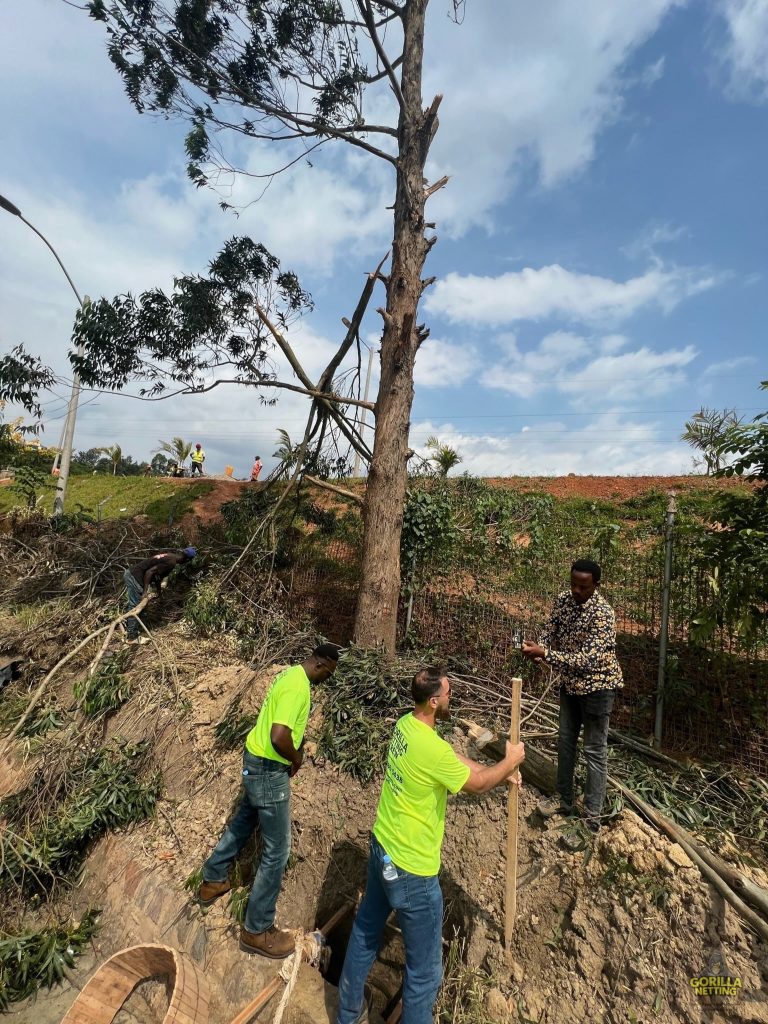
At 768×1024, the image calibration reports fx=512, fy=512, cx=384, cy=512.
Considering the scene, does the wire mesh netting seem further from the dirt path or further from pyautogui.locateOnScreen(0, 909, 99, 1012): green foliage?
the dirt path

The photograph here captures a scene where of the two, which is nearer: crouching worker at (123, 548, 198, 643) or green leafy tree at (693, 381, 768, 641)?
green leafy tree at (693, 381, 768, 641)

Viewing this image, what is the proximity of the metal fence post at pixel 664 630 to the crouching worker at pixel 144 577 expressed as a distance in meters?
6.27

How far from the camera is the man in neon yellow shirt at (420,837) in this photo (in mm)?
2693

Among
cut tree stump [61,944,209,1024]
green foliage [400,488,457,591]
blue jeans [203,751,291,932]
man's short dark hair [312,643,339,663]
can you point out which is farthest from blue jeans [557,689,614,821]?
green foliage [400,488,457,591]

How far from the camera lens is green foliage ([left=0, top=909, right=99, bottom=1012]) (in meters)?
3.91

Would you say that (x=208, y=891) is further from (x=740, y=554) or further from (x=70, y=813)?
(x=740, y=554)

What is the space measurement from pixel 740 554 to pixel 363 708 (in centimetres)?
356

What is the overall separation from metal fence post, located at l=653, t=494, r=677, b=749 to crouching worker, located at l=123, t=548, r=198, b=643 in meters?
6.27

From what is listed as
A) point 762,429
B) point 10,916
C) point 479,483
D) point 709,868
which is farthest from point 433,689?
point 10,916

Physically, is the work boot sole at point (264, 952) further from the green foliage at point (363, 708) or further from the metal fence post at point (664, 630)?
the metal fence post at point (664, 630)

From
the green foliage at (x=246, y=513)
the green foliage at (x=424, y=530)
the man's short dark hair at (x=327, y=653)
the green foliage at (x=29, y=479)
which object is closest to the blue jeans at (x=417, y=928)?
the man's short dark hair at (x=327, y=653)

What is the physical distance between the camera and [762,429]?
4297 mm

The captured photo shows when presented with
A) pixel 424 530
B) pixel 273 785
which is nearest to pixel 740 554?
pixel 424 530

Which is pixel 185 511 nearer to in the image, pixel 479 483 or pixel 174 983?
pixel 479 483
